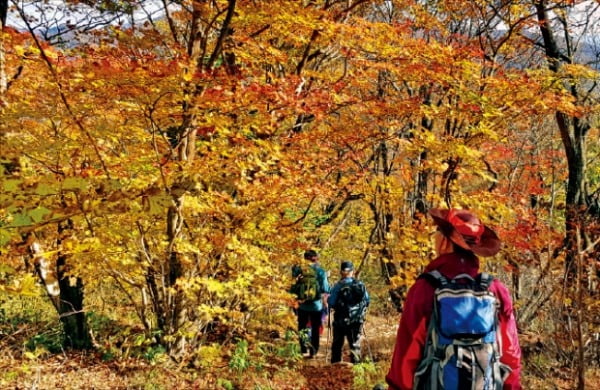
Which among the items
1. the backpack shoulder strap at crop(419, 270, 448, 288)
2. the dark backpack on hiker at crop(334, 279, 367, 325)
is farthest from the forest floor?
the backpack shoulder strap at crop(419, 270, 448, 288)

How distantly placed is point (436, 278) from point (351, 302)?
14.8 feet

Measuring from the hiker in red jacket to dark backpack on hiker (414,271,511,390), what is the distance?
2.3 inches

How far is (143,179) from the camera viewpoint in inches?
216

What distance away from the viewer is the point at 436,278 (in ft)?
9.05

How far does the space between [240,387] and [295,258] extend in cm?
212

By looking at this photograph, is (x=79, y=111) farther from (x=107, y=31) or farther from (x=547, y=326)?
(x=547, y=326)

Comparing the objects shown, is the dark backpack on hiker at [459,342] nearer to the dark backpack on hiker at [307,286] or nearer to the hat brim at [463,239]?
the hat brim at [463,239]

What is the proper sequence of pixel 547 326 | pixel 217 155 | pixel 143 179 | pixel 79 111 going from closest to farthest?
pixel 79 111 → pixel 143 179 → pixel 217 155 → pixel 547 326

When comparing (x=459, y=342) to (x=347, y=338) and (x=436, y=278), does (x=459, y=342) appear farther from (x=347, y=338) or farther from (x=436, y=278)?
(x=347, y=338)

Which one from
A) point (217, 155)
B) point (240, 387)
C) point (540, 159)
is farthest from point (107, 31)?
point (540, 159)

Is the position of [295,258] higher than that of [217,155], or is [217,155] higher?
[217,155]

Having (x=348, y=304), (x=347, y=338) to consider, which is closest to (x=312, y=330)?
(x=347, y=338)

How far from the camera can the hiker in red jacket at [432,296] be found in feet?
9.04

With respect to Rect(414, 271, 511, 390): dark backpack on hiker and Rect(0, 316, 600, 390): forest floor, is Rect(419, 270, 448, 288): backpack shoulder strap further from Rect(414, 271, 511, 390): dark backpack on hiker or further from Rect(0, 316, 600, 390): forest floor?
Rect(0, 316, 600, 390): forest floor
